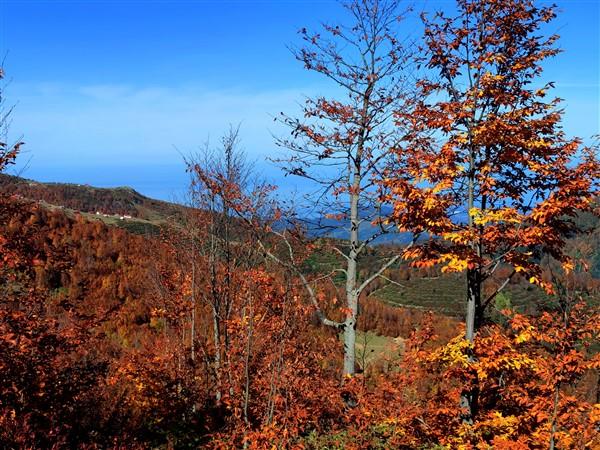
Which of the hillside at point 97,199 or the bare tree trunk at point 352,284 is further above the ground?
the hillside at point 97,199

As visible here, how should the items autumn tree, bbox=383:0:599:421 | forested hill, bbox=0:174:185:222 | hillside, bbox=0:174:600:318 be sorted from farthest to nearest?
forested hill, bbox=0:174:185:222
hillside, bbox=0:174:600:318
autumn tree, bbox=383:0:599:421

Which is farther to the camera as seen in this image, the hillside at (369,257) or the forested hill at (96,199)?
the forested hill at (96,199)

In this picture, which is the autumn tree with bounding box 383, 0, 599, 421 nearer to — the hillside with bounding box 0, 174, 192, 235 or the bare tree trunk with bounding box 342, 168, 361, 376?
the bare tree trunk with bounding box 342, 168, 361, 376

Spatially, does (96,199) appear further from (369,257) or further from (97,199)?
(369,257)

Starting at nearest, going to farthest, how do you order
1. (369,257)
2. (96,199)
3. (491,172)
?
1. (491,172)
2. (369,257)
3. (96,199)

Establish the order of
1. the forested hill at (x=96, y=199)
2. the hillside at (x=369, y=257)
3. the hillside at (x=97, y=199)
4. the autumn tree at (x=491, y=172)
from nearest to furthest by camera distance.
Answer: the autumn tree at (x=491, y=172)
the hillside at (x=369, y=257)
the hillside at (x=97, y=199)
the forested hill at (x=96, y=199)

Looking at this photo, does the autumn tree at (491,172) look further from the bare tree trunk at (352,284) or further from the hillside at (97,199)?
the hillside at (97,199)

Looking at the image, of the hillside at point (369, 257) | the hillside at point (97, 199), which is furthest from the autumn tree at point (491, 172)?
the hillside at point (97, 199)

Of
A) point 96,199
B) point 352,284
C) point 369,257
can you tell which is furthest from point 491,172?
point 96,199

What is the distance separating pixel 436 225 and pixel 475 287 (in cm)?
156

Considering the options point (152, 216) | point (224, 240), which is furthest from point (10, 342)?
point (152, 216)

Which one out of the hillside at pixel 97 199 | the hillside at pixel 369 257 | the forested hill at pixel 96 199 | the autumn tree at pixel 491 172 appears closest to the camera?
the autumn tree at pixel 491 172

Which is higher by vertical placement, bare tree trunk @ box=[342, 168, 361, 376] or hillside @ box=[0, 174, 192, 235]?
hillside @ box=[0, 174, 192, 235]

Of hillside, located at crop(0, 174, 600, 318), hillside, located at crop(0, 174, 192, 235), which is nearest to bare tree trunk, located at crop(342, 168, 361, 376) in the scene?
hillside, located at crop(0, 174, 600, 318)
